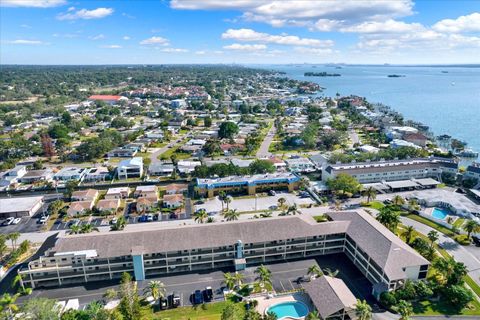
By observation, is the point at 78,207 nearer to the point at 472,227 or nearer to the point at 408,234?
the point at 408,234

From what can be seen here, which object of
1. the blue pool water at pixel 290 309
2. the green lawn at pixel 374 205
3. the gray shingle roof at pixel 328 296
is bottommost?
the blue pool water at pixel 290 309

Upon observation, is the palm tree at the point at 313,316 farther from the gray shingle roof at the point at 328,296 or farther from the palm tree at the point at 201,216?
the palm tree at the point at 201,216

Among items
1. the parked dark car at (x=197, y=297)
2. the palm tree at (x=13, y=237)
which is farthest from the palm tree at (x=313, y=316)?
the palm tree at (x=13, y=237)

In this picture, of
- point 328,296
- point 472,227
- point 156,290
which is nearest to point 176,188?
point 156,290

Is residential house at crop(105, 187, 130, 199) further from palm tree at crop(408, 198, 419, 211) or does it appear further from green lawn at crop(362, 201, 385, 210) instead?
palm tree at crop(408, 198, 419, 211)

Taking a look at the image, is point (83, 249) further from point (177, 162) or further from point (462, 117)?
point (462, 117)

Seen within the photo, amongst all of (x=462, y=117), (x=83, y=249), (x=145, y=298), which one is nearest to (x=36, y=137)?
(x=83, y=249)
